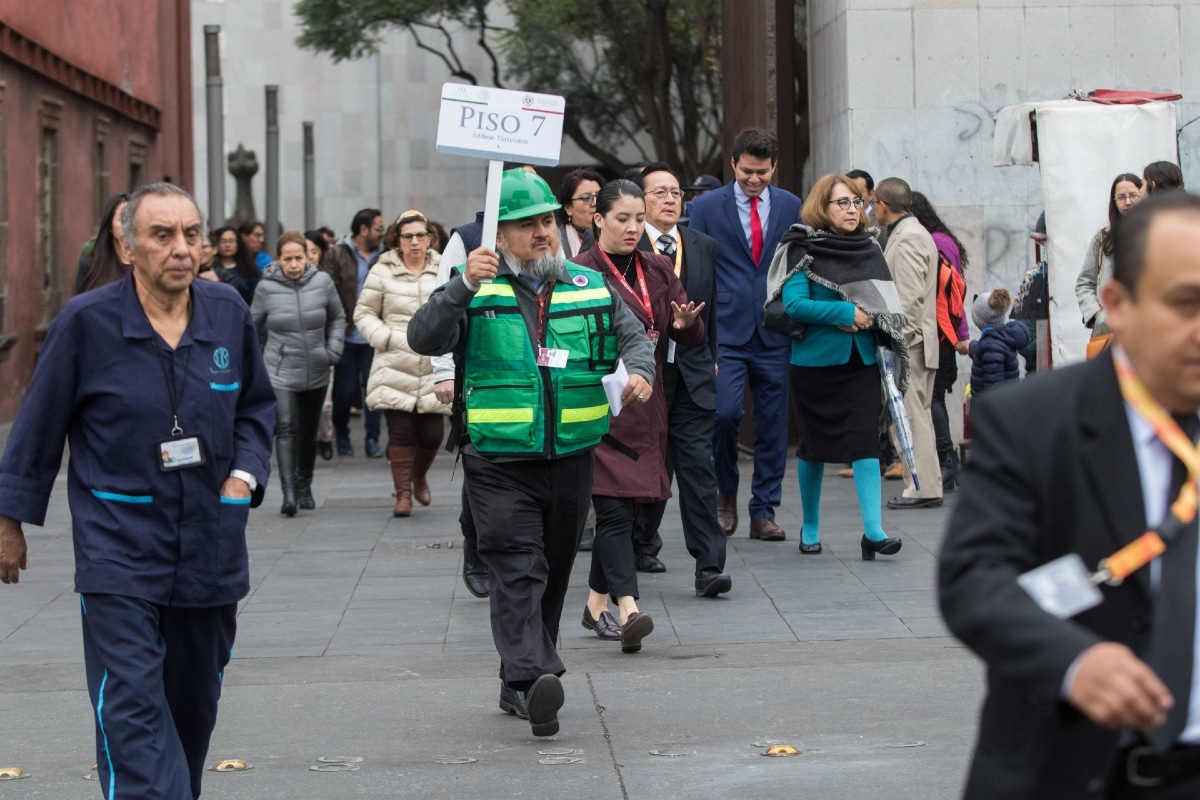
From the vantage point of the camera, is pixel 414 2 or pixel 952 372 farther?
pixel 414 2

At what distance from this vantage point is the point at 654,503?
27.9 ft


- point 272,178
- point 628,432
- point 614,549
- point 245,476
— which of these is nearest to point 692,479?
point 628,432

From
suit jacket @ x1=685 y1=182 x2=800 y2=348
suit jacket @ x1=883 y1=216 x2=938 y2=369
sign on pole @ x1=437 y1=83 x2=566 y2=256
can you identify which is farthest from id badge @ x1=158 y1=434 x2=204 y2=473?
suit jacket @ x1=883 y1=216 x2=938 y2=369

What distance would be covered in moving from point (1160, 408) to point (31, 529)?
390 inches

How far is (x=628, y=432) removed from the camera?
25.7 feet

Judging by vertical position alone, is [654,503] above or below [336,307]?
below

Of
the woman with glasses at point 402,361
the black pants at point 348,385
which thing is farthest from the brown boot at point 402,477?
the black pants at point 348,385

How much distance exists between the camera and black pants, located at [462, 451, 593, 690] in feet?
19.8

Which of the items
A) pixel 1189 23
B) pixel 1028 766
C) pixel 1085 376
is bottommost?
pixel 1028 766

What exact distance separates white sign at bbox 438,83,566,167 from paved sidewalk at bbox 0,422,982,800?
1920mm

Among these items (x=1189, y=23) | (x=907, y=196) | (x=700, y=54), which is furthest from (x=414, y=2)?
(x=907, y=196)

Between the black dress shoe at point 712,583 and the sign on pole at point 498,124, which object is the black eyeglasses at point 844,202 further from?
the sign on pole at point 498,124

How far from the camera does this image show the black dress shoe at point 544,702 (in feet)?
19.3

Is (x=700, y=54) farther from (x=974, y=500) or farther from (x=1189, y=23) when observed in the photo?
(x=974, y=500)
